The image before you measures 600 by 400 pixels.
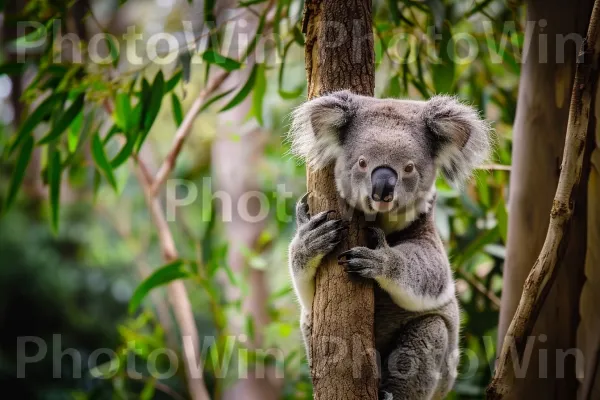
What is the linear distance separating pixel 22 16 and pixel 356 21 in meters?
2.25

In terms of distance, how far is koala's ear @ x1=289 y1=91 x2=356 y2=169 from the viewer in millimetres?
2027

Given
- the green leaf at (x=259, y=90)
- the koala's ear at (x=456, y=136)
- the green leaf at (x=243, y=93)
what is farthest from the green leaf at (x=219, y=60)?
the koala's ear at (x=456, y=136)

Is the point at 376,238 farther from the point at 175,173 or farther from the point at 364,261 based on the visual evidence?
the point at 175,173

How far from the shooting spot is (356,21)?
1902mm

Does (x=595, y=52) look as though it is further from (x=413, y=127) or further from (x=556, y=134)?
(x=556, y=134)

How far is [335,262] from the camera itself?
1881 mm

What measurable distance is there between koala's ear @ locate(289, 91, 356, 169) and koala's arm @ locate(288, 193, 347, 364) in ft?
0.57

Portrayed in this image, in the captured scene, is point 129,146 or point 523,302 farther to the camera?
point 129,146

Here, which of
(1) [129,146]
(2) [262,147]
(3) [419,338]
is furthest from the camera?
(2) [262,147]

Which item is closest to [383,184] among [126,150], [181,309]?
[126,150]

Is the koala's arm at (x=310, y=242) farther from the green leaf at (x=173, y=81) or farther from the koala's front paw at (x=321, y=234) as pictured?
the green leaf at (x=173, y=81)

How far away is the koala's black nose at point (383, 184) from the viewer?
73.7 inches

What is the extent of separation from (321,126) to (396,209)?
1.26ft

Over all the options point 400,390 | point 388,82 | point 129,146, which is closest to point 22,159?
point 129,146
